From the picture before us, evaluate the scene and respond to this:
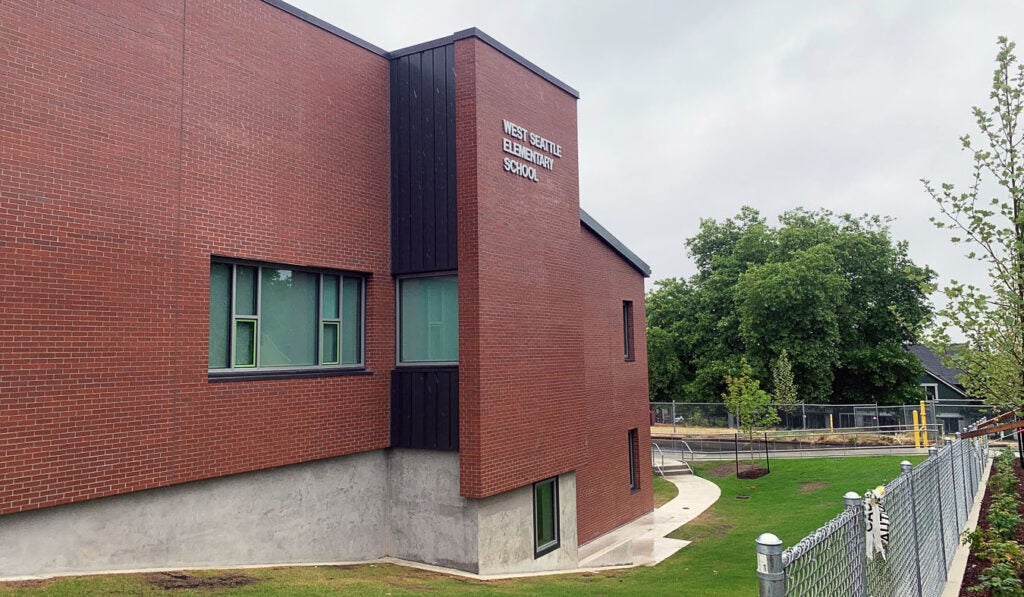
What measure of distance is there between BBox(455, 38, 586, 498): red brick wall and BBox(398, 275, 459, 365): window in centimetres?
52

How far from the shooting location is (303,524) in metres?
11.0

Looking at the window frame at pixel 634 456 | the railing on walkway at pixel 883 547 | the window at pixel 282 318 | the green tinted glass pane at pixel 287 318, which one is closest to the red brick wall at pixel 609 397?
the window frame at pixel 634 456

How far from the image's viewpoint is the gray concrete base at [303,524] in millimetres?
8164

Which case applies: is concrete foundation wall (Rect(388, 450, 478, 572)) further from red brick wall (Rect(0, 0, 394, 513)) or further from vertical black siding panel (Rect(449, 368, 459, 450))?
red brick wall (Rect(0, 0, 394, 513))

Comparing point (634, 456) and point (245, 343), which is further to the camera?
point (634, 456)

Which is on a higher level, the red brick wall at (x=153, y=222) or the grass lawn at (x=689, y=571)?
the red brick wall at (x=153, y=222)

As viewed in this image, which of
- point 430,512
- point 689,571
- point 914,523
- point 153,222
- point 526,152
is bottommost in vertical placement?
point 689,571

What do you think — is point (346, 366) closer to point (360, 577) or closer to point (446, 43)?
point (360, 577)

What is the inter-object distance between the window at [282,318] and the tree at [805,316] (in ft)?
108

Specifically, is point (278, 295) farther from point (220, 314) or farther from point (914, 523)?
point (914, 523)

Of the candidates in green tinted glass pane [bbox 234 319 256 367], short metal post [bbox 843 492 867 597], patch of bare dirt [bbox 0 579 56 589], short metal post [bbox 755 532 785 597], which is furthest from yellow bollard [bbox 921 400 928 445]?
patch of bare dirt [bbox 0 579 56 589]

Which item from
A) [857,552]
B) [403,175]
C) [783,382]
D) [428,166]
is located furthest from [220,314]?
[783,382]

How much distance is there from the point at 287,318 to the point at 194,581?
4285mm

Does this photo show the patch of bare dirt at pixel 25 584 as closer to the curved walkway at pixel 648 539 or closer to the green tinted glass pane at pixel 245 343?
the green tinted glass pane at pixel 245 343
